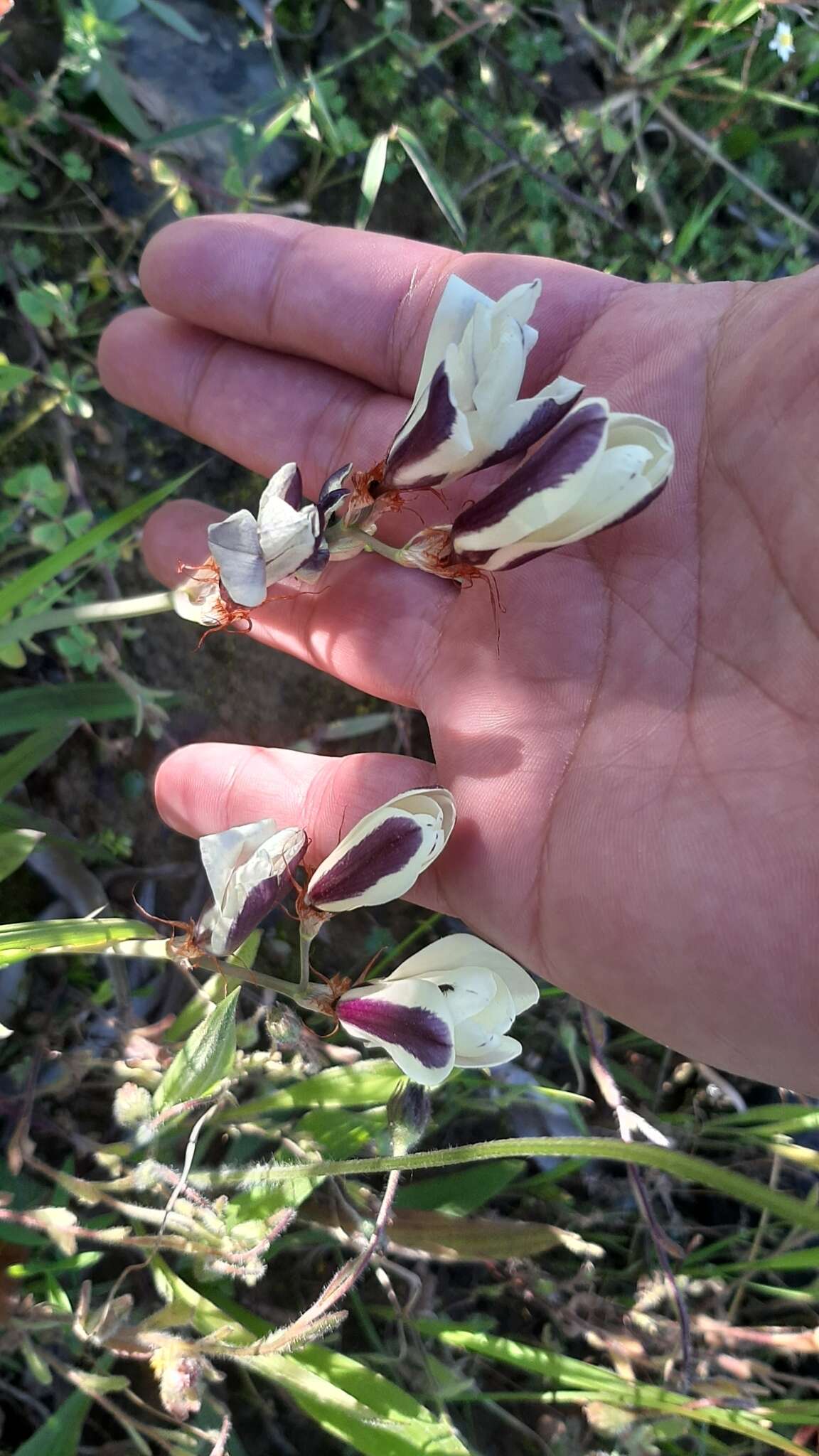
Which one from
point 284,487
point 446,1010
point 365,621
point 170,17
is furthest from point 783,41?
point 446,1010

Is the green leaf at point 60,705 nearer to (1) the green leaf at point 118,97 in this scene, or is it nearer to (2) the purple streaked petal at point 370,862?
(2) the purple streaked petal at point 370,862

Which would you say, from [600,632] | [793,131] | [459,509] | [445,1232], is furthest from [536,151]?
[445,1232]

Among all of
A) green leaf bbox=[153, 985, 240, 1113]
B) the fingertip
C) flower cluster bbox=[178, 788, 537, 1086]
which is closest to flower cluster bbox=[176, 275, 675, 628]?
flower cluster bbox=[178, 788, 537, 1086]

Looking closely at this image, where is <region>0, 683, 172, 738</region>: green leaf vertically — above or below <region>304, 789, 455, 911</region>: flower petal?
below

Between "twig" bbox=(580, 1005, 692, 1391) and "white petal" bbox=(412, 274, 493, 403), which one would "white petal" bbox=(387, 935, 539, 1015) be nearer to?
"twig" bbox=(580, 1005, 692, 1391)

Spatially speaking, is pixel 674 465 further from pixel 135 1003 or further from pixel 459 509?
pixel 135 1003

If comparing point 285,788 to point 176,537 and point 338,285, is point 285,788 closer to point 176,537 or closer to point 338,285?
point 176,537

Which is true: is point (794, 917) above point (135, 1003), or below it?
above
